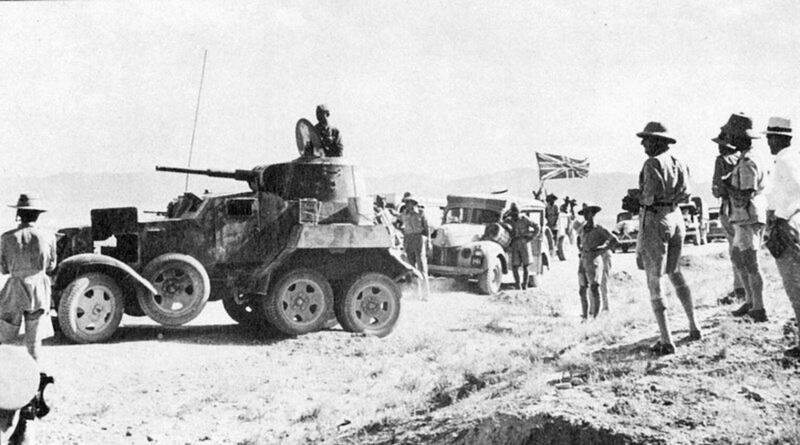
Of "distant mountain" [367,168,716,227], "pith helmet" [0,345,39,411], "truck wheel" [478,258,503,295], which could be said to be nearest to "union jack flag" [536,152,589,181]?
"truck wheel" [478,258,503,295]

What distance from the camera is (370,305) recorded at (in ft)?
40.5

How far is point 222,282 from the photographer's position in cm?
1194

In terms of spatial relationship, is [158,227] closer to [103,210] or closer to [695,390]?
[103,210]

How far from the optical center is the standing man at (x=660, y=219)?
6.55 m

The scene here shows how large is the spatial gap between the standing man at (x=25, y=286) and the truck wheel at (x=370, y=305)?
476 centimetres

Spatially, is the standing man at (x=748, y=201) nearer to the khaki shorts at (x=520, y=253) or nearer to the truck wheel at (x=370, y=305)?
the truck wheel at (x=370, y=305)

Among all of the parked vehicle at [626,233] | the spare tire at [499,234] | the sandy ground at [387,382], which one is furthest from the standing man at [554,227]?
the sandy ground at [387,382]

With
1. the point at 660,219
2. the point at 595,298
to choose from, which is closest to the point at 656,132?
the point at 660,219

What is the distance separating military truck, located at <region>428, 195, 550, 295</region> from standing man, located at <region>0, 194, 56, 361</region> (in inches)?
418

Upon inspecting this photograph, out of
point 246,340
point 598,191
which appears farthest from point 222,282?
point 598,191

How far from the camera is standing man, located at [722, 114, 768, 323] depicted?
7078mm

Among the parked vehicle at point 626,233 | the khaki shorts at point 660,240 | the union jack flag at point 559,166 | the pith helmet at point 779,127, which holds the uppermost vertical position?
the union jack flag at point 559,166

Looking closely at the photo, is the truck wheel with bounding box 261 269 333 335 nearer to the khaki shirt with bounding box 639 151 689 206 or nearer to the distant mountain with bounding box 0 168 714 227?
the khaki shirt with bounding box 639 151 689 206

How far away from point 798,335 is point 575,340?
2525 millimetres
